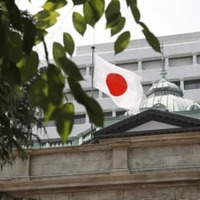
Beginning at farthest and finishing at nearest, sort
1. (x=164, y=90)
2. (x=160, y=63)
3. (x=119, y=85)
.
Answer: (x=160, y=63) → (x=164, y=90) → (x=119, y=85)

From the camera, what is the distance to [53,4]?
313 cm

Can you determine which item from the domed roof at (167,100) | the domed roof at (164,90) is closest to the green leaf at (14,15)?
the domed roof at (167,100)

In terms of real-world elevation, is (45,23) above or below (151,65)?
below

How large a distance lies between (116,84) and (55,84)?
874 inches

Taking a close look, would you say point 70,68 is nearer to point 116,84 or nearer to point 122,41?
point 122,41

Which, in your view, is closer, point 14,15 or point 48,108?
point 48,108

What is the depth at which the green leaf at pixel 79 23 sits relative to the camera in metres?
3.19

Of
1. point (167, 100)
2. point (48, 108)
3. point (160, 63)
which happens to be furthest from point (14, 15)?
point (160, 63)

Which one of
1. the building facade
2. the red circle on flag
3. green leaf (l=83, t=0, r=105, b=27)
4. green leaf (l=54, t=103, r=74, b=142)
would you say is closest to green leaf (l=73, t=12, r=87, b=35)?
green leaf (l=83, t=0, r=105, b=27)

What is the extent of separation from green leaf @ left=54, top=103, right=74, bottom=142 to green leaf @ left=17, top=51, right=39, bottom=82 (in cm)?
26

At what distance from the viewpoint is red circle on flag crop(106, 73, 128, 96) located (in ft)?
78.0

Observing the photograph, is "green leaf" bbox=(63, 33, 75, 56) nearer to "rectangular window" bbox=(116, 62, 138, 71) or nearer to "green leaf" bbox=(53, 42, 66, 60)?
"green leaf" bbox=(53, 42, 66, 60)

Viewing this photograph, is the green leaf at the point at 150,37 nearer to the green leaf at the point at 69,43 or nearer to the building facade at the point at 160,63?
the green leaf at the point at 69,43

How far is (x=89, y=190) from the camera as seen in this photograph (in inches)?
731
